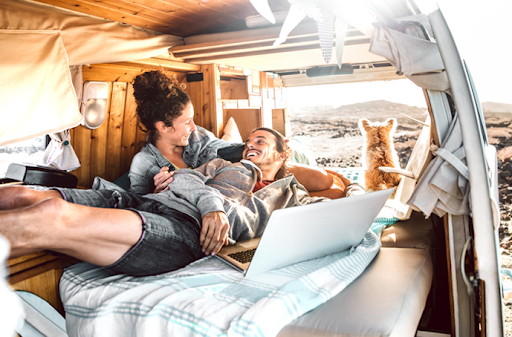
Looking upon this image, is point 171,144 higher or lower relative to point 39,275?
higher

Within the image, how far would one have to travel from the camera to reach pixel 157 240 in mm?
1479

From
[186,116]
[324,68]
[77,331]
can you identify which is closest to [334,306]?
[77,331]

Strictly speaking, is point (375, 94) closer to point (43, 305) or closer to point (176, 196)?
point (176, 196)

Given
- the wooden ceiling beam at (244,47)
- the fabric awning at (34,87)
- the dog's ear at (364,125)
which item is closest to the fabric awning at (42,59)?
the fabric awning at (34,87)

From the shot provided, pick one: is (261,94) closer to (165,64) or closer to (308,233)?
(165,64)

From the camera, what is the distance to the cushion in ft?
3.65

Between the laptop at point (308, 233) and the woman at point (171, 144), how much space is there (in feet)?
3.00

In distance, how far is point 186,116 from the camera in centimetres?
254

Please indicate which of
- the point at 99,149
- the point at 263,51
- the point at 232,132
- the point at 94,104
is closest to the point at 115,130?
the point at 99,149

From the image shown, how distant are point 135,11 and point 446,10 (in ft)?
6.12

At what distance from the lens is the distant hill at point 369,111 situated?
5328 millimetres

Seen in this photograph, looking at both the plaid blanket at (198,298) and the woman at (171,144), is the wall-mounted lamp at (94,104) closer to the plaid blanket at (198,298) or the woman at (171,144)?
the woman at (171,144)

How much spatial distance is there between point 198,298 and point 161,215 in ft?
2.01

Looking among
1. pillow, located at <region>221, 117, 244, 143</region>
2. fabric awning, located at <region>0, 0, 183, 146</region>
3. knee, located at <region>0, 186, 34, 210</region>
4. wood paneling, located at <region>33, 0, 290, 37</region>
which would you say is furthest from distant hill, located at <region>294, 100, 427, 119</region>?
knee, located at <region>0, 186, 34, 210</region>
